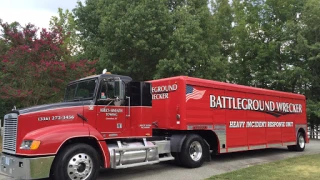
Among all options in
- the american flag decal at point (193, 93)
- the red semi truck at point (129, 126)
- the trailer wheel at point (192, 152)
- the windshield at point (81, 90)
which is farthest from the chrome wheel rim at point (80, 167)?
the american flag decal at point (193, 93)

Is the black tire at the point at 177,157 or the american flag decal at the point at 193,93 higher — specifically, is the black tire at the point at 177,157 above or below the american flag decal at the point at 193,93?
below

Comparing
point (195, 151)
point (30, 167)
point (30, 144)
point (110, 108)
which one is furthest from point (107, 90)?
point (195, 151)

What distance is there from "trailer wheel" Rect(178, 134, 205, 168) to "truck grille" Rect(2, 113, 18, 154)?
4.76 metres

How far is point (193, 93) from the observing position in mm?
10023

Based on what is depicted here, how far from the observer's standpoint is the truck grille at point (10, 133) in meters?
7.04

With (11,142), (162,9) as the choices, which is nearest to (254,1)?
(162,9)

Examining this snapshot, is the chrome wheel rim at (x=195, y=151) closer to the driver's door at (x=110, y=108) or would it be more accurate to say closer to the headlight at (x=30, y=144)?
the driver's door at (x=110, y=108)

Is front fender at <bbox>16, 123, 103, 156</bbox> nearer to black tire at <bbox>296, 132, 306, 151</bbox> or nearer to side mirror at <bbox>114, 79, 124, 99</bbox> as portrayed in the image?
side mirror at <bbox>114, 79, 124, 99</bbox>

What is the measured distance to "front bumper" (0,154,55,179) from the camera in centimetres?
655

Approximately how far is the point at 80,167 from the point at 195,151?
166 inches

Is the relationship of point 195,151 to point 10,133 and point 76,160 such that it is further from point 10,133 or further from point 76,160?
point 10,133

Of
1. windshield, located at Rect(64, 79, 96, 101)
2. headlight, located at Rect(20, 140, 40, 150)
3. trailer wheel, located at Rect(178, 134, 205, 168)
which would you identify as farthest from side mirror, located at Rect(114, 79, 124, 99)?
trailer wheel, located at Rect(178, 134, 205, 168)

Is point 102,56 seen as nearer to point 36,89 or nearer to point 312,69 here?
point 36,89

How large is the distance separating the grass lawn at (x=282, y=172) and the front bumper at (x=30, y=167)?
4.04 metres
